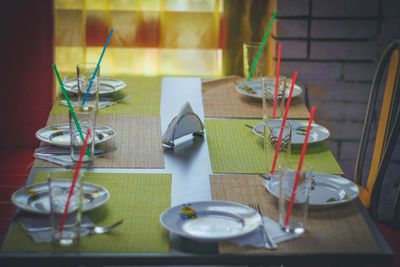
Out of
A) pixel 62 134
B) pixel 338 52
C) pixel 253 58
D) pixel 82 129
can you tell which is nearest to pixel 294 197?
pixel 82 129

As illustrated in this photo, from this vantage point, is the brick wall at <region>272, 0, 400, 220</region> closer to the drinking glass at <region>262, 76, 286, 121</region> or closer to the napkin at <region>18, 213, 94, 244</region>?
the drinking glass at <region>262, 76, 286, 121</region>

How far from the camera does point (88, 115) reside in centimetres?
139

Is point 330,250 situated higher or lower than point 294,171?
lower

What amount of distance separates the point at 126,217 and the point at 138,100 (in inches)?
32.1

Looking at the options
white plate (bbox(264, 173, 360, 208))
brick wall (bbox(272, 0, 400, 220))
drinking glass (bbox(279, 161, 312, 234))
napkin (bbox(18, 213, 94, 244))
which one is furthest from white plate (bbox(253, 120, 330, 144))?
brick wall (bbox(272, 0, 400, 220))

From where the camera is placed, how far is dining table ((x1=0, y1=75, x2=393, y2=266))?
1.02m

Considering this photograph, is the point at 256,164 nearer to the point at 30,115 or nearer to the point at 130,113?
the point at 130,113

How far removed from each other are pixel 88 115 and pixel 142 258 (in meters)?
0.49

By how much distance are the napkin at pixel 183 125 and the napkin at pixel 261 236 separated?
0.48 meters

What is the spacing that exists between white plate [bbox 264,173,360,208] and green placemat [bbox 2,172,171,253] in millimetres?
231

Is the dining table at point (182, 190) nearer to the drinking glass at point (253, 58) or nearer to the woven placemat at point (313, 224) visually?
the woven placemat at point (313, 224)

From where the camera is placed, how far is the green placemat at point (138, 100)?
1.80 m

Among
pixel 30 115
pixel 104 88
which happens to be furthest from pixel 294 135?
pixel 30 115

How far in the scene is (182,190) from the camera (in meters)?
1.27
